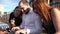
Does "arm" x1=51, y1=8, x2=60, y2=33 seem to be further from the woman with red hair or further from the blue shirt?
the blue shirt

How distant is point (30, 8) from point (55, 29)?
2.09 feet

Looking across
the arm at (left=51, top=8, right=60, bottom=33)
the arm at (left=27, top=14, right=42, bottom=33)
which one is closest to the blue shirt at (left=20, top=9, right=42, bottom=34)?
the arm at (left=27, top=14, right=42, bottom=33)

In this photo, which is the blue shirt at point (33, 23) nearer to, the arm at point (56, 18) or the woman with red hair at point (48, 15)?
the woman with red hair at point (48, 15)

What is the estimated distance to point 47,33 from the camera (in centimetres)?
234

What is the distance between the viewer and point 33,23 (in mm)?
2494

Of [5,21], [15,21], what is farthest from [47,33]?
[5,21]

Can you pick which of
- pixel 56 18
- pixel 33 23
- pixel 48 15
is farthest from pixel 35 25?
pixel 56 18

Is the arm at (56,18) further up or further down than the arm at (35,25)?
further up

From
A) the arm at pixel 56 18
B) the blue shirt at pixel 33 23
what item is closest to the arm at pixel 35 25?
the blue shirt at pixel 33 23

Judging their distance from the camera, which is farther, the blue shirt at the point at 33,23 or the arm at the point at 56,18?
the blue shirt at the point at 33,23

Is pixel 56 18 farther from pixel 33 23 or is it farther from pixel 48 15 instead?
pixel 33 23

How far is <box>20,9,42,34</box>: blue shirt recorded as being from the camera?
2.43 m

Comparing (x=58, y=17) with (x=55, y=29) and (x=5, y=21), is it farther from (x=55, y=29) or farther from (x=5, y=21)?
(x=5, y=21)

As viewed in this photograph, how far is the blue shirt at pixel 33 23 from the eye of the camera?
7.98 ft
